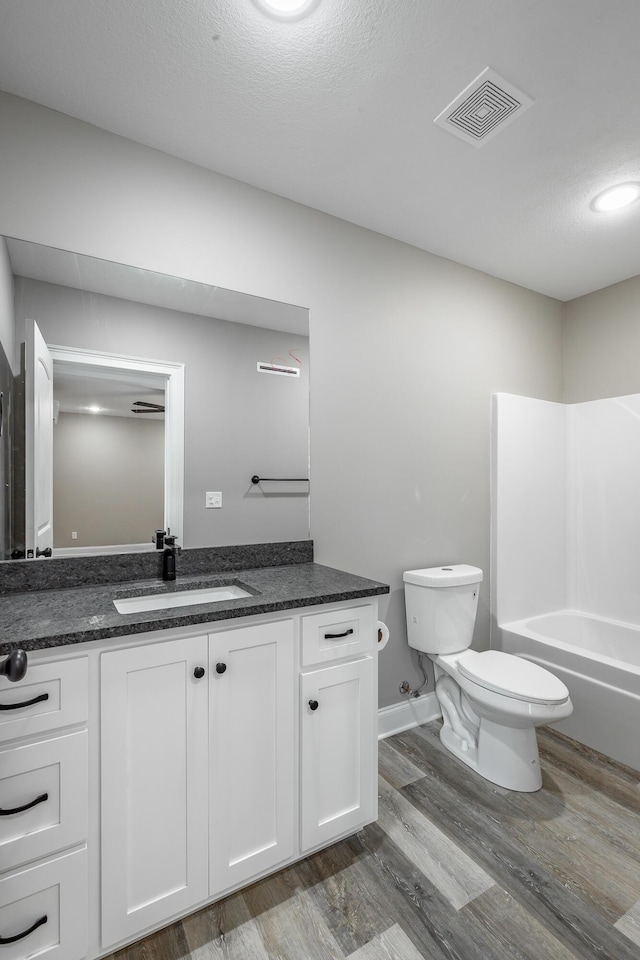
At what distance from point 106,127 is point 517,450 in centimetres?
257

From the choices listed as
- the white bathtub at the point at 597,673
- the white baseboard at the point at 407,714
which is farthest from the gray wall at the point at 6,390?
the white bathtub at the point at 597,673

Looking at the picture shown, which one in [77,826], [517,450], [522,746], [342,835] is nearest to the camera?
[77,826]

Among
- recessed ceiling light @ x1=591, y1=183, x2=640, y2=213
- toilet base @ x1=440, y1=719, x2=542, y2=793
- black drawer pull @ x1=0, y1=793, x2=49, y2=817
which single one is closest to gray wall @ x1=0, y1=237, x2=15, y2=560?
black drawer pull @ x1=0, y1=793, x2=49, y2=817

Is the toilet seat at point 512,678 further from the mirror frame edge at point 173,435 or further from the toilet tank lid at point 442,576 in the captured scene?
the mirror frame edge at point 173,435

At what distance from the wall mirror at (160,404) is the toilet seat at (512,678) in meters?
0.97

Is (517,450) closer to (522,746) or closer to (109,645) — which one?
(522,746)

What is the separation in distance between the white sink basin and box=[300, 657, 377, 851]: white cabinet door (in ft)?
1.35

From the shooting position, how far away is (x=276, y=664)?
4.77ft

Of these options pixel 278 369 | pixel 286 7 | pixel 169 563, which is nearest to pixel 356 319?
pixel 278 369

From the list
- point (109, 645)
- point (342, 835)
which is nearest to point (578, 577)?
point (342, 835)

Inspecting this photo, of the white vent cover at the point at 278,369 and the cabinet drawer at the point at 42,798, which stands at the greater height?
the white vent cover at the point at 278,369

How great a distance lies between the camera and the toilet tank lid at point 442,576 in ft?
7.59

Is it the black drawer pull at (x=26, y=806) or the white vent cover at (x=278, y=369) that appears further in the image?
the white vent cover at (x=278, y=369)

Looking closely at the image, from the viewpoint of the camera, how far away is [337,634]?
158 cm
